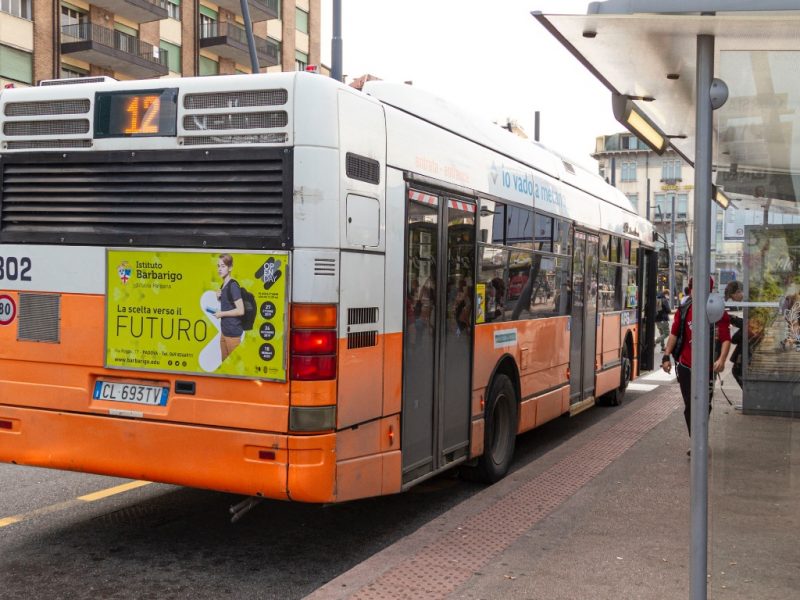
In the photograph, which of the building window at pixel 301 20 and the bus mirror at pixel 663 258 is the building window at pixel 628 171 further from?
the bus mirror at pixel 663 258

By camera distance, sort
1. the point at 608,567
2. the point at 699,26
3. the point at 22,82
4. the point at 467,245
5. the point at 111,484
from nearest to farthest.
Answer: the point at 699,26
the point at 608,567
the point at 467,245
the point at 111,484
the point at 22,82

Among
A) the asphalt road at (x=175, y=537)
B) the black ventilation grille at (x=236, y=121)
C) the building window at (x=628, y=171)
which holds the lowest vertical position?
the asphalt road at (x=175, y=537)

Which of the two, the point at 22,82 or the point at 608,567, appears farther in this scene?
the point at 22,82

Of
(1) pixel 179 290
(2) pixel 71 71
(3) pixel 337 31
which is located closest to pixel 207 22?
(2) pixel 71 71

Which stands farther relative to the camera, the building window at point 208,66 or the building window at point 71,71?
the building window at point 208,66

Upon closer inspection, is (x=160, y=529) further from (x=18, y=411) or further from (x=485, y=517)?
(x=485, y=517)

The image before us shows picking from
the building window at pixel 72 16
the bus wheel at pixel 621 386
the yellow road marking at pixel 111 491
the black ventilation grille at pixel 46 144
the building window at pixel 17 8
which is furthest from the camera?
the building window at pixel 72 16

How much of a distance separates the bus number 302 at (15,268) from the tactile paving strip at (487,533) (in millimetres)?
2977

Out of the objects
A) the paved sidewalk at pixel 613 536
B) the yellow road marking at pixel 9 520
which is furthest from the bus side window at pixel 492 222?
the yellow road marking at pixel 9 520

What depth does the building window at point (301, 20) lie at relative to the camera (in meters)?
47.5

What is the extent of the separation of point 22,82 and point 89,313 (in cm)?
2955

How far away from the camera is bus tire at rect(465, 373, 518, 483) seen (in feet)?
A: 25.3

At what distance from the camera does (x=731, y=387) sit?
15.2 ft

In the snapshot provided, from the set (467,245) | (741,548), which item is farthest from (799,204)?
(467,245)
